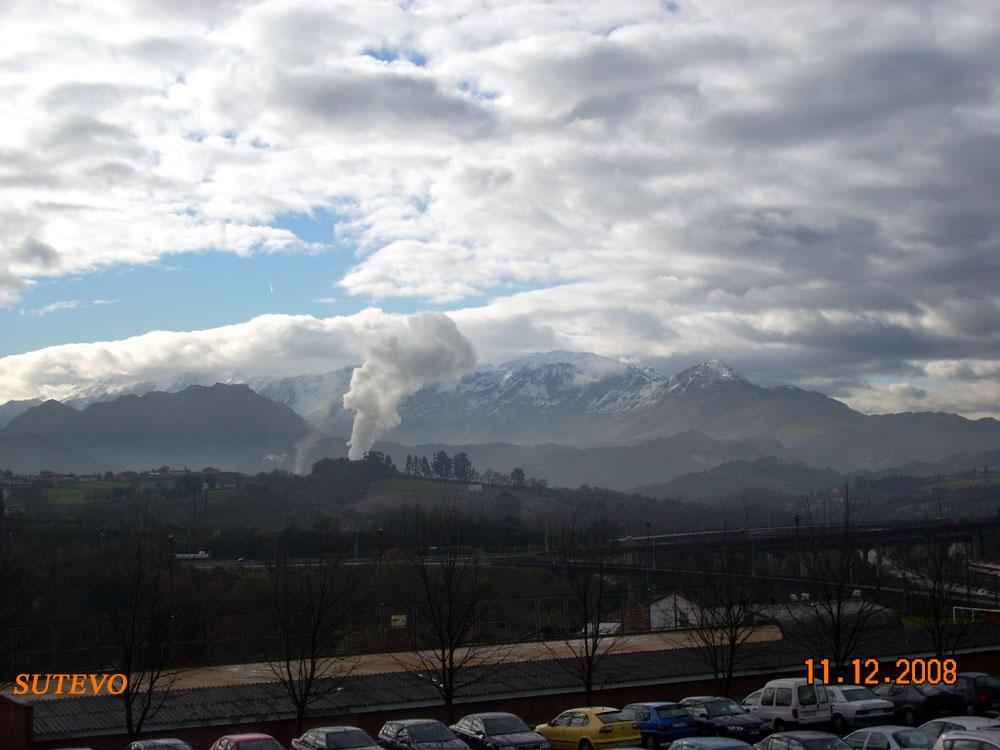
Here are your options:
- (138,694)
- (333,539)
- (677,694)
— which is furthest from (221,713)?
(333,539)

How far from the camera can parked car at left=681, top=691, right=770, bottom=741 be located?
31172 mm

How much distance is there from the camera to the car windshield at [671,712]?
31.2 meters

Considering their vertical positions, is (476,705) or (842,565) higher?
(842,565)

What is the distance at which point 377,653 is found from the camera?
4628 centimetres

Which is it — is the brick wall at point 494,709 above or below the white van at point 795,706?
below

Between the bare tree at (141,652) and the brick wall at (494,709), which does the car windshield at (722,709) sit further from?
the bare tree at (141,652)

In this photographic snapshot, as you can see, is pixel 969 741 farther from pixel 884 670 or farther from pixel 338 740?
pixel 884 670

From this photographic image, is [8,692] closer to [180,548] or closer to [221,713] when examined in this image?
[221,713]

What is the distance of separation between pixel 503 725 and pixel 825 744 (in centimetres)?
853

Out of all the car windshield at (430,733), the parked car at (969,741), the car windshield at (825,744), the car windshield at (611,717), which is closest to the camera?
the parked car at (969,741)

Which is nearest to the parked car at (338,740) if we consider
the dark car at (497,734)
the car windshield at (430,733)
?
the car windshield at (430,733)

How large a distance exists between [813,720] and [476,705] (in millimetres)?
11161

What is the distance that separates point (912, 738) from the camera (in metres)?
25.6

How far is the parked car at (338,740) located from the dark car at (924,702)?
16927 millimetres
